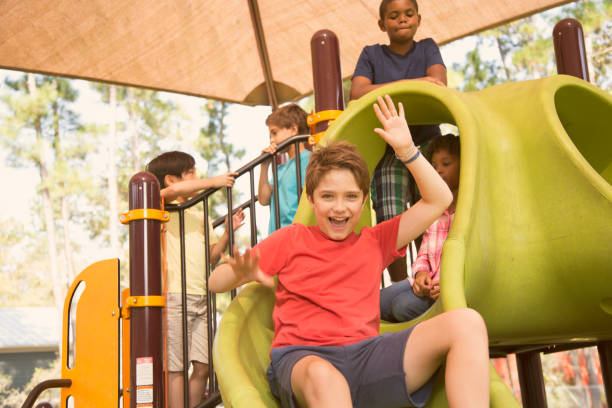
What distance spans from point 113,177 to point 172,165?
46.2 ft

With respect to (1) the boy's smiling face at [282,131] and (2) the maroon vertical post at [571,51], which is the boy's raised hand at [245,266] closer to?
(1) the boy's smiling face at [282,131]

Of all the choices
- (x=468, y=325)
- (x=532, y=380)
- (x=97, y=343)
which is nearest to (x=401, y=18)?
(x=468, y=325)

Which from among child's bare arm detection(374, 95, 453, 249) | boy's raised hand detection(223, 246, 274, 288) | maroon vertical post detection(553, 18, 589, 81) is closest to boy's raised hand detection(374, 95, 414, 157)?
child's bare arm detection(374, 95, 453, 249)

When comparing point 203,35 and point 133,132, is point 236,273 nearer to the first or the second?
point 203,35

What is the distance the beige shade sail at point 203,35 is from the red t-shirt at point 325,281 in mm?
3192

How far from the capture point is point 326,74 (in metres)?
2.95

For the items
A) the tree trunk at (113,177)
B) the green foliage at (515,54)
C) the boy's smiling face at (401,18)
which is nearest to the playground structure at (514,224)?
the boy's smiling face at (401,18)

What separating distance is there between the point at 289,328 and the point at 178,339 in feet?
4.88

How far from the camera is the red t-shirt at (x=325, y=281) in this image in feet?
5.71

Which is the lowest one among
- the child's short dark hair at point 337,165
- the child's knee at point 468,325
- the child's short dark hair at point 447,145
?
the child's knee at point 468,325

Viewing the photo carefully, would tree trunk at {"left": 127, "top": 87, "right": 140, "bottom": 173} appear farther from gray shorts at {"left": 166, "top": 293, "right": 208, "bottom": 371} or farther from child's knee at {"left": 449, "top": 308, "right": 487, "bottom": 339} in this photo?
child's knee at {"left": 449, "top": 308, "right": 487, "bottom": 339}

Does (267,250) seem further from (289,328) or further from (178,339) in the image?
(178,339)

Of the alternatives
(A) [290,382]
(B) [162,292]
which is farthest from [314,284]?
(B) [162,292]

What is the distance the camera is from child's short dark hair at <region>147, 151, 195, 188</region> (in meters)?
3.36
